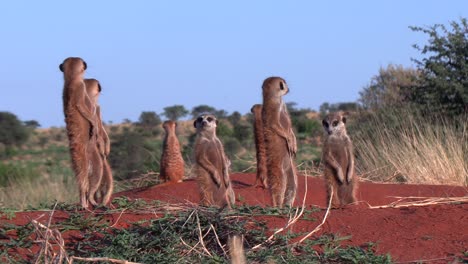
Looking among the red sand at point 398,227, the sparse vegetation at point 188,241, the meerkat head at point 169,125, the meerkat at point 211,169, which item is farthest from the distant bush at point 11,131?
the sparse vegetation at point 188,241

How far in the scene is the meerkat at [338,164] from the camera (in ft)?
28.8

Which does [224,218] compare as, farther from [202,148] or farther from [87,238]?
[202,148]

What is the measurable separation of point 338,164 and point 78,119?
252cm

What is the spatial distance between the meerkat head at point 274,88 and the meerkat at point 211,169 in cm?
73

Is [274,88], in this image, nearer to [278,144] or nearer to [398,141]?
[278,144]

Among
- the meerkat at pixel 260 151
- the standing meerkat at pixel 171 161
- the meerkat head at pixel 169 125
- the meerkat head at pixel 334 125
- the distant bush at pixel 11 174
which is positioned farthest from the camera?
the distant bush at pixel 11 174

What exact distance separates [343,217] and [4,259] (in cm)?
249

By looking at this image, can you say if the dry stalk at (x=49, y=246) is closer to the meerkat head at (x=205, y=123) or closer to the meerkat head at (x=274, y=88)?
the meerkat head at (x=205, y=123)

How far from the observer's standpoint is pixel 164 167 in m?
11.6

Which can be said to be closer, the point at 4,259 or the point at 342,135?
the point at 4,259

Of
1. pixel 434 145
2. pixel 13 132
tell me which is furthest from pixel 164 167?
pixel 13 132

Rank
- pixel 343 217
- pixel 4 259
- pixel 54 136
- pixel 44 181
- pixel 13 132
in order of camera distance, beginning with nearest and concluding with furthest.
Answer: pixel 4 259
pixel 343 217
pixel 44 181
pixel 13 132
pixel 54 136

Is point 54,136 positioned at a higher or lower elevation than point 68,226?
higher

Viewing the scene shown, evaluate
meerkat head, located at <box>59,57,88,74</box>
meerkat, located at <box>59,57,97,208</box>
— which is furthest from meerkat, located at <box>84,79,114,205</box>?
meerkat head, located at <box>59,57,88,74</box>
